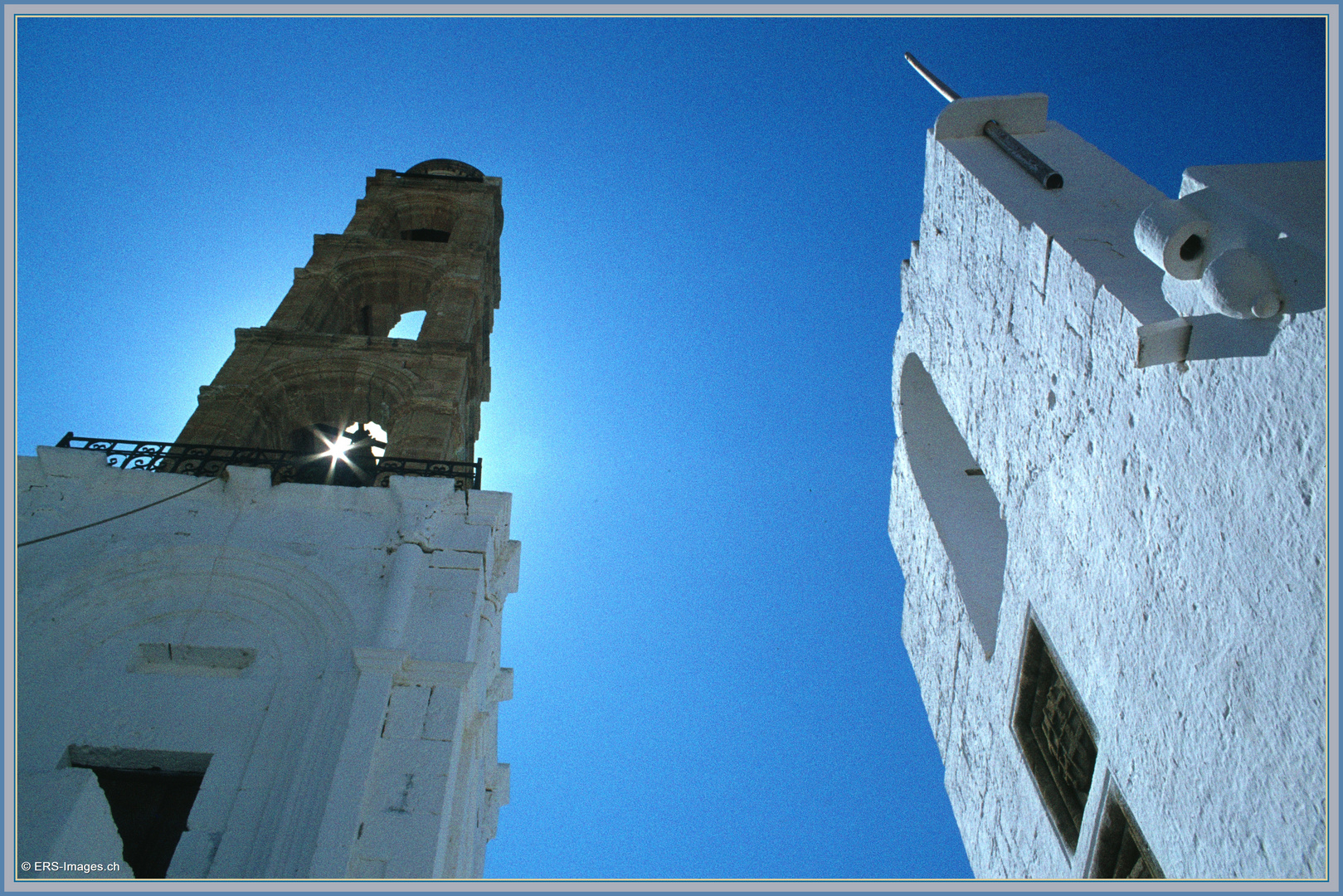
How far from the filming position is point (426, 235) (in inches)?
658

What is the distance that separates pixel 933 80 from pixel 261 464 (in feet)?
23.5

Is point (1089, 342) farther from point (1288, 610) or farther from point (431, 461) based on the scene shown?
point (431, 461)

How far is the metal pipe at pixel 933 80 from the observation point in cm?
796

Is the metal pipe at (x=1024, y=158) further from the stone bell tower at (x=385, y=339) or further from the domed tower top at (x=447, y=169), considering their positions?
the domed tower top at (x=447, y=169)

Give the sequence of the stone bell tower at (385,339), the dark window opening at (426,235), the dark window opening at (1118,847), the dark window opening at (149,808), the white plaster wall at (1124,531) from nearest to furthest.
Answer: the white plaster wall at (1124,531)
the dark window opening at (1118,847)
the dark window opening at (149,808)
the stone bell tower at (385,339)
the dark window opening at (426,235)

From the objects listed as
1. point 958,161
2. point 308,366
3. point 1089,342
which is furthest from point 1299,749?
point 308,366

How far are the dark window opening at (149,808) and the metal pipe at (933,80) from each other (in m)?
7.79

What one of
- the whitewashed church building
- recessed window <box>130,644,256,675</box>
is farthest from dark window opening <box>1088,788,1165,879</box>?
recessed window <box>130,644,256,675</box>

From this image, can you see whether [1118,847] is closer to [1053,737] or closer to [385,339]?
[1053,737]

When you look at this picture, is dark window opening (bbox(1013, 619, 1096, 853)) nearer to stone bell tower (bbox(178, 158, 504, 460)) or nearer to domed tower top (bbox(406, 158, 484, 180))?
stone bell tower (bbox(178, 158, 504, 460))

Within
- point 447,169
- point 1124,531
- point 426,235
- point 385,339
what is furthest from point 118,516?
point 447,169

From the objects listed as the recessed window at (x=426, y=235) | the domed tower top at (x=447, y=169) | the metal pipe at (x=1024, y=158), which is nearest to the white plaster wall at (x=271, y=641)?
the metal pipe at (x=1024, y=158)

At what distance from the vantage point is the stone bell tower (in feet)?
33.6

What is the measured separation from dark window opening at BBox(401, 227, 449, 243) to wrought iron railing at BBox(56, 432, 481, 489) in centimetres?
744
